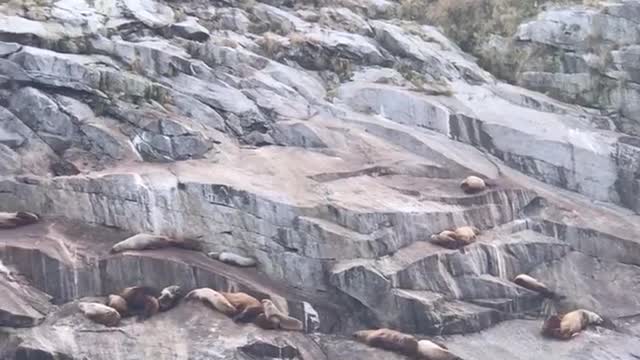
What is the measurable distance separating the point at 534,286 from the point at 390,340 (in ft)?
10.1

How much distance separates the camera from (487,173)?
19562mm

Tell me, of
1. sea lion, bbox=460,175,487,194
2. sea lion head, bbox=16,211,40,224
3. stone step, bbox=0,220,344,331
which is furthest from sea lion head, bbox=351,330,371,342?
sea lion head, bbox=16,211,40,224

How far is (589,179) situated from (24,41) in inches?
437

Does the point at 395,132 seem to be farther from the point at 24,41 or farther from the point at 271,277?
the point at 24,41

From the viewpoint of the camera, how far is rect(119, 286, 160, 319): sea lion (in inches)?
609

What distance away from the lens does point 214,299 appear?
618 inches

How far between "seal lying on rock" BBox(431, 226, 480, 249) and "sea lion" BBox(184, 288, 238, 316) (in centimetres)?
381

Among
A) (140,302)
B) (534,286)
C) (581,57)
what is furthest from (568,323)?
(581,57)

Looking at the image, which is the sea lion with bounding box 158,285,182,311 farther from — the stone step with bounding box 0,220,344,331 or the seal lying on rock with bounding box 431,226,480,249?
the seal lying on rock with bounding box 431,226,480,249

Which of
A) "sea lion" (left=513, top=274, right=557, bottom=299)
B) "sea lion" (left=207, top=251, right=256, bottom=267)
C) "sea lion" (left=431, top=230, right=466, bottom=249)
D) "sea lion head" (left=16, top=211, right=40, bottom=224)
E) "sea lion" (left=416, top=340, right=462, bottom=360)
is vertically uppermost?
"sea lion head" (left=16, top=211, right=40, bottom=224)

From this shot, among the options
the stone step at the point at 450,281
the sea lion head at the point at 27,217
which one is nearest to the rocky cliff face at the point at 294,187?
the stone step at the point at 450,281

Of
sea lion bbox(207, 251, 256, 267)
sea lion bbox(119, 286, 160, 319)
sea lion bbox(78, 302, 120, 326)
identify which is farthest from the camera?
sea lion bbox(207, 251, 256, 267)

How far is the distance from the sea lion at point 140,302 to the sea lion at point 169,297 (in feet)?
0.27

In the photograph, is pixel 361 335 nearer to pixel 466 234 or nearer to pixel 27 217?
pixel 466 234
